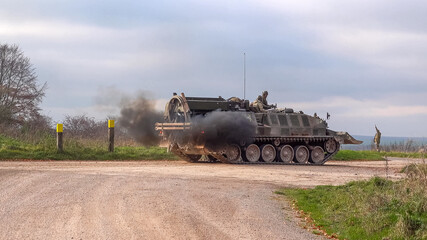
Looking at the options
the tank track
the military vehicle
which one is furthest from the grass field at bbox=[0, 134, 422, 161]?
Result: the military vehicle

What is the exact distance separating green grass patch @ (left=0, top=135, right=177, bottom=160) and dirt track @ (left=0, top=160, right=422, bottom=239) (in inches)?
262

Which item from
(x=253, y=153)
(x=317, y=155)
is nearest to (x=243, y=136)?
(x=253, y=153)

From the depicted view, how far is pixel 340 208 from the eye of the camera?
1283 cm

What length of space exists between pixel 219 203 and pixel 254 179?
6418 mm

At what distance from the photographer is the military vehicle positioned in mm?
27484

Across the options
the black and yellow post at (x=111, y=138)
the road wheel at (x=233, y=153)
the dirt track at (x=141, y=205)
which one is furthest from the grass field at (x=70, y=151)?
the dirt track at (x=141, y=205)

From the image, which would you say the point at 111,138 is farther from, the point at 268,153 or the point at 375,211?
the point at 375,211

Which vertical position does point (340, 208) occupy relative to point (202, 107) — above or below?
below

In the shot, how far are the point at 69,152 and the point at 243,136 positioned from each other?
7.73 m

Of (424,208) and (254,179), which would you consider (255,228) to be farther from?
(254,179)

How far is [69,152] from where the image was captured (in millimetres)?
28078

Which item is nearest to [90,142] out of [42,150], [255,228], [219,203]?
[42,150]

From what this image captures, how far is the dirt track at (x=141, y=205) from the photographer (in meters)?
10.1

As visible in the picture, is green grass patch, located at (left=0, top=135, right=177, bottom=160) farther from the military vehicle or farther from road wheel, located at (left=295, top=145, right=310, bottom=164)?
road wheel, located at (left=295, top=145, right=310, bottom=164)
